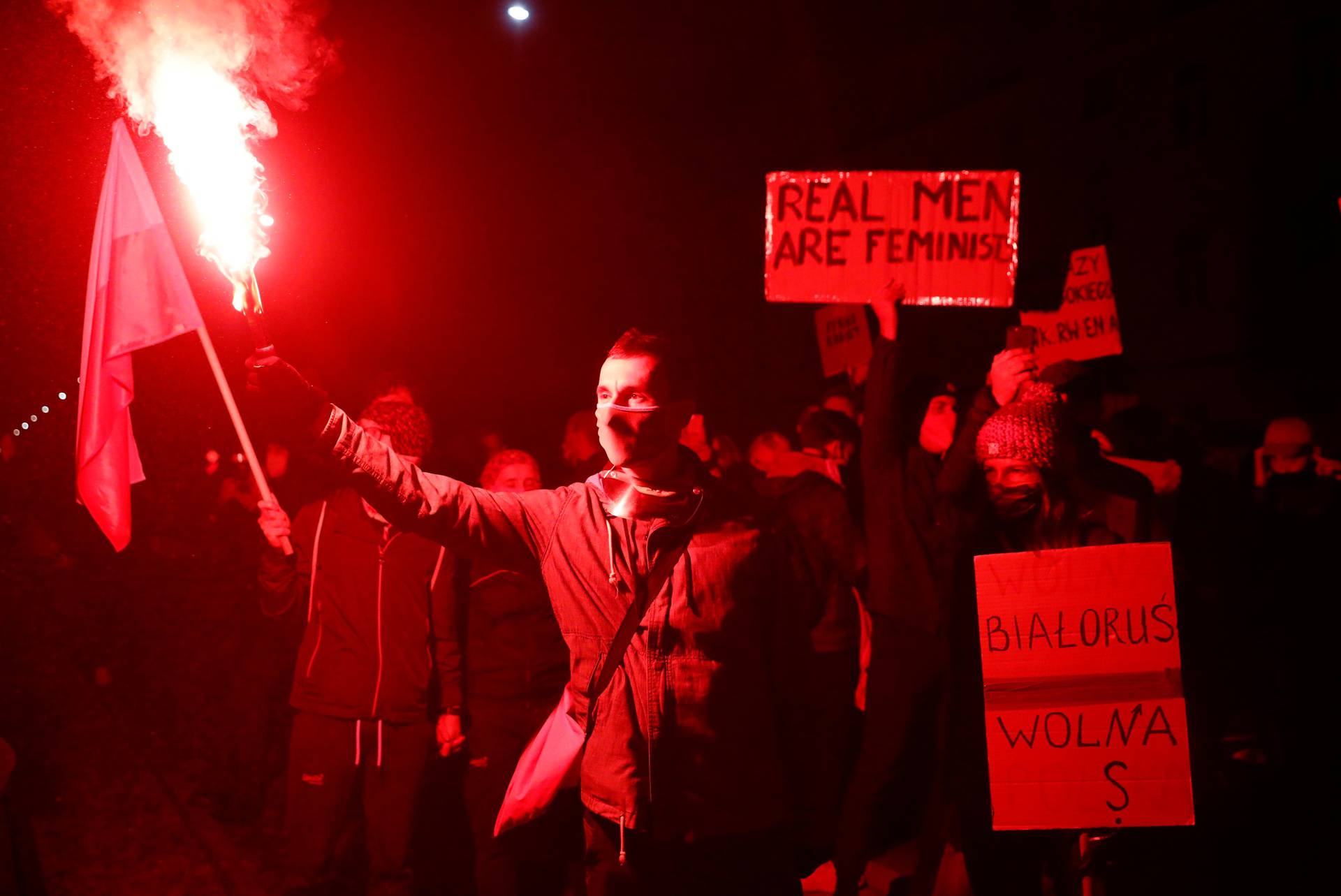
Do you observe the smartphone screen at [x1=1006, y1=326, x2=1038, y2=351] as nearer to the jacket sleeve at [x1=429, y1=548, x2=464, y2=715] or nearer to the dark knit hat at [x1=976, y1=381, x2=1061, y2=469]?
the dark knit hat at [x1=976, y1=381, x2=1061, y2=469]

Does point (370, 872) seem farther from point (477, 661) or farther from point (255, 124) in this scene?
point (255, 124)

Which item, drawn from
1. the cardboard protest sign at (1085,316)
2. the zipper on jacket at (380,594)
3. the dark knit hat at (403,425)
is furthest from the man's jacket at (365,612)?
the cardboard protest sign at (1085,316)

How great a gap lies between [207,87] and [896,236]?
3.38m

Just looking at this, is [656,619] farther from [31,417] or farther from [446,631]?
[31,417]

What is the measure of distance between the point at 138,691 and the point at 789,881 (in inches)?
393

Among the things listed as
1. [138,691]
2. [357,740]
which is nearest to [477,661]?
[357,740]

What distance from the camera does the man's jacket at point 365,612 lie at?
5.24m

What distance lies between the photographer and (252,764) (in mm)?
7605

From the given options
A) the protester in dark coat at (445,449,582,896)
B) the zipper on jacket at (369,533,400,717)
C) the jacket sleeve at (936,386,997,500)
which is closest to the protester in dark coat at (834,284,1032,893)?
the jacket sleeve at (936,386,997,500)

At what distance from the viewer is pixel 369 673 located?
17.2 ft

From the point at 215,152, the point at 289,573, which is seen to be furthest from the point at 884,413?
the point at 289,573

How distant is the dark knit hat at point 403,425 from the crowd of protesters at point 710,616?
0.02 metres

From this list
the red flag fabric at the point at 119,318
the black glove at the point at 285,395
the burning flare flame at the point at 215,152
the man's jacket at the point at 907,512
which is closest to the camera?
the black glove at the point at 285,395

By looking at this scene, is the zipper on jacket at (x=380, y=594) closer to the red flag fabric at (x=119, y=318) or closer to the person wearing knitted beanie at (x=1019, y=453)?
the red flag fabric at (x=119, y=318)
